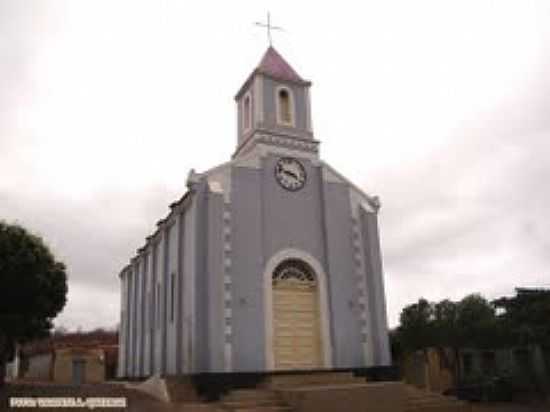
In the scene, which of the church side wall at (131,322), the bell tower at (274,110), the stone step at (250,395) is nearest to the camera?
the stone step at (250,395)

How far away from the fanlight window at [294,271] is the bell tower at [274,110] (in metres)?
4.27

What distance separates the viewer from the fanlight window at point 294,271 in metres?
19.0

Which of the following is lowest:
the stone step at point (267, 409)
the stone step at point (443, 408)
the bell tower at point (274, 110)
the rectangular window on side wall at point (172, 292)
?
the stone step at point (443, 408)

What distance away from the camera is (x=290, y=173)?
792 inches

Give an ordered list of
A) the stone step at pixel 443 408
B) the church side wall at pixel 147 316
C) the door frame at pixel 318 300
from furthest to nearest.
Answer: the church side wall at pixel 147 316, the door frame at pixel 318 300, the stone step at pixel 443 408

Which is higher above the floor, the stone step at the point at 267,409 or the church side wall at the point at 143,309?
the church side wall at the point at 143,309

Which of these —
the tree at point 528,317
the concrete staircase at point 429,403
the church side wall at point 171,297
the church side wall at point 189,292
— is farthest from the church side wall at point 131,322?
the tree at point 528,317

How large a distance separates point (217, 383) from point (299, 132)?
962cm

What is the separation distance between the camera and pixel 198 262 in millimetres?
17516

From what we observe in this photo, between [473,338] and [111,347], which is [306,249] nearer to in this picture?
[473,338]

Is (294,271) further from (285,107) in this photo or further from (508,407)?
(508,407)

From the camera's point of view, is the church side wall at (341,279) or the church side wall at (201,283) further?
the church side wall at (341,279)

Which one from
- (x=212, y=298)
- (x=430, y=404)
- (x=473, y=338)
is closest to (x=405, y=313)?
(x=473, y=338)

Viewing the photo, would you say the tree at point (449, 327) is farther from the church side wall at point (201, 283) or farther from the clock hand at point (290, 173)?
the church side wall at point (201, 283)
